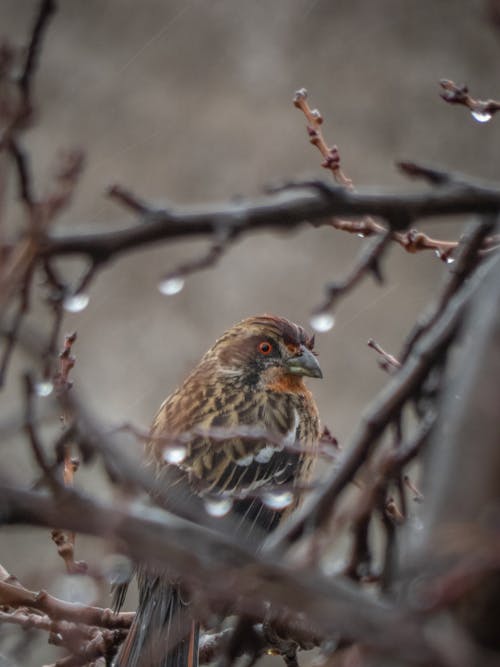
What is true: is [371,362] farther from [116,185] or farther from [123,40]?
[116,185]

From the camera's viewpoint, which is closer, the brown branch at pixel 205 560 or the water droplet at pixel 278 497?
the brown branch at pixel 205 560

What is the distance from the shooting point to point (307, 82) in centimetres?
713

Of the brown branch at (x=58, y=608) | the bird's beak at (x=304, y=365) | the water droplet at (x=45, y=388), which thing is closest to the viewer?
the water droplet at (x=45, y=388)

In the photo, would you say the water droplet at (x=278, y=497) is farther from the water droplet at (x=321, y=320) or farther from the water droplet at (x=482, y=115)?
the water droplet at (x=482, y=115)

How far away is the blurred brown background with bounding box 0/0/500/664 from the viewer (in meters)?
6.58

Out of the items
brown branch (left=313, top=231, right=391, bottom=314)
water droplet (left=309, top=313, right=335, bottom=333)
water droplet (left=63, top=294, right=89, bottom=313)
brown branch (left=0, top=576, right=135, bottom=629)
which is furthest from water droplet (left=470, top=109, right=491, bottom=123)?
brown branch (left=0, top=576, right=135, bottom=629)

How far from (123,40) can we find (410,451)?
21.7 feet

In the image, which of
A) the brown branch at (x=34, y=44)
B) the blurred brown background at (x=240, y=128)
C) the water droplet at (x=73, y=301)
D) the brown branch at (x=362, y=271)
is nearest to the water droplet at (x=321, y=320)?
the brown branch at (x=362, y=271)

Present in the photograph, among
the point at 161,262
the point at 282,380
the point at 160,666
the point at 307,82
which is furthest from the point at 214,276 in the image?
the point at 160,666

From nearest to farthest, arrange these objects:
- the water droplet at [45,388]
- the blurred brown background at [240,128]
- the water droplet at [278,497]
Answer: the water droplet at [45,388] → the water droplet at [278,497] → the blurred brown background at [240,128]

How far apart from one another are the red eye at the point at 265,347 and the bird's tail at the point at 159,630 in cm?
80

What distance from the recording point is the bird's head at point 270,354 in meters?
2.68

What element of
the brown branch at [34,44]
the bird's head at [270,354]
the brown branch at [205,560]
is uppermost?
the brown branch at [34,44]

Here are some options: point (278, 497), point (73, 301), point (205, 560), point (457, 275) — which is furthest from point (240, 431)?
point (205, 560)
